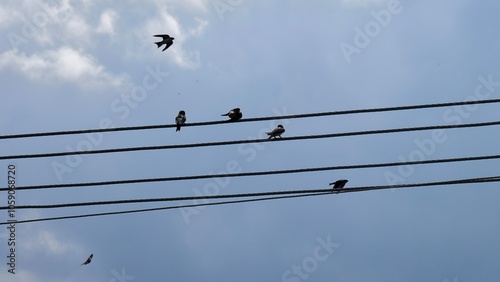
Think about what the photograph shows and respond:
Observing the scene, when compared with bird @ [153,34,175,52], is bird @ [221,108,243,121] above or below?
below

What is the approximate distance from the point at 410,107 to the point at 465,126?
83 centimetres

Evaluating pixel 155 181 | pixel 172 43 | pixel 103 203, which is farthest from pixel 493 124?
pixel 172 43

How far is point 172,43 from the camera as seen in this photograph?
1819 centimetres

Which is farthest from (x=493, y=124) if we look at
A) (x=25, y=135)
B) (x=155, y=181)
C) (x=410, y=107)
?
(x=25, y=135)

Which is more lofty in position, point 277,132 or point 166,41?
point 166,41

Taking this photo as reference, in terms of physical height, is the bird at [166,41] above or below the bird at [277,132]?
above

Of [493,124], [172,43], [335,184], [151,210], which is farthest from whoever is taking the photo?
[172,43]

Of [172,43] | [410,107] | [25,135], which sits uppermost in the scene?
[172,43]

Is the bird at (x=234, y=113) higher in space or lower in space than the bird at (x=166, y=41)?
lower

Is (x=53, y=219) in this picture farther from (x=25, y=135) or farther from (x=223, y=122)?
(x=223, y=122)

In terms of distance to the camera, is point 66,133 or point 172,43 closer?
point 66,133

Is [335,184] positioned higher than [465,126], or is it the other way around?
[335,184]

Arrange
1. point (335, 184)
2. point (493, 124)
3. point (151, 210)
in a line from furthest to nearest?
1. point (335, 184)
2. point (151, 210)
3. point (493, 124)

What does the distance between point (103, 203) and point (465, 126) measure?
545 centimetres
